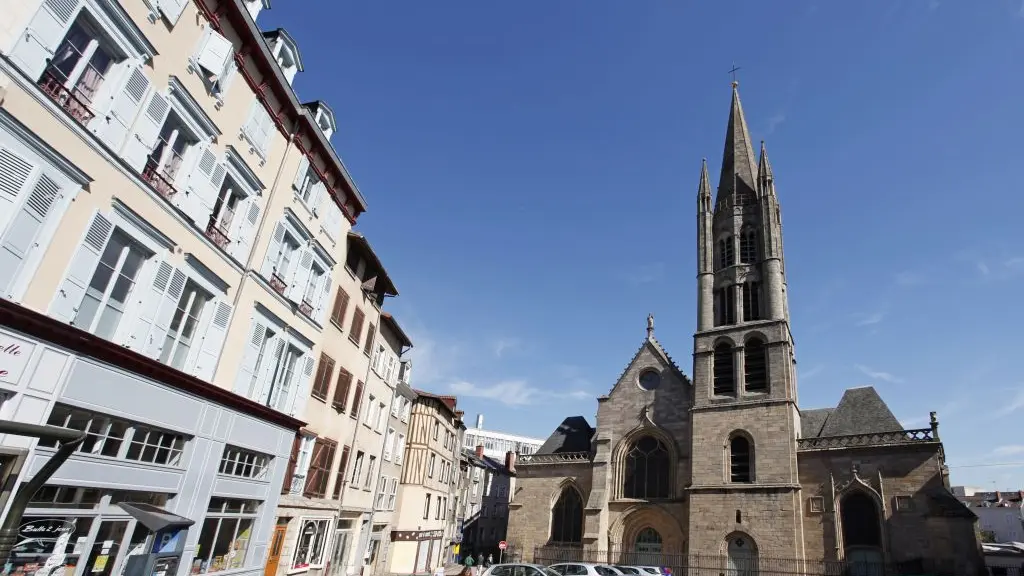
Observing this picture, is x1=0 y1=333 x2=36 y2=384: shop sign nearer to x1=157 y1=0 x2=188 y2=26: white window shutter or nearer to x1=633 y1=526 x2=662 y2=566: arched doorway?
x1=157 y1=0 x2=188 y2=26: white window shutter

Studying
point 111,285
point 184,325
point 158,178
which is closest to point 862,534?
point 184,325

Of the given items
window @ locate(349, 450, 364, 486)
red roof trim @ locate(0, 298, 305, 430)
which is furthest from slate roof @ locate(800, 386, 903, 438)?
red roof trim @ locate(0, 298, 305, 430)

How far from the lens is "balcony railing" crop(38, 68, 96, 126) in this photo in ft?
27.3

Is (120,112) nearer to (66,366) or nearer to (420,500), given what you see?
(66,366)

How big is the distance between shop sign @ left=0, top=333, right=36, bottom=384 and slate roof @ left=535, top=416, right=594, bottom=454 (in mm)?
31898

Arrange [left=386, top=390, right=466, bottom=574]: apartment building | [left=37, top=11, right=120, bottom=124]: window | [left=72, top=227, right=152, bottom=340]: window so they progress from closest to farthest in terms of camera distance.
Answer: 1. [left=37, top=11, right=120, bottom=124]: window
2. [left=72, top=227, right=152, bottom=340]: window
3. [left=386, top=390, right=466, bottom=574]: apartment building

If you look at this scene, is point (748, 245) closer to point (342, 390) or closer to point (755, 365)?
point (755, 365)

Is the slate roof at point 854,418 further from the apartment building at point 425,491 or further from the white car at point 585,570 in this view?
the apartment building at point 425,491

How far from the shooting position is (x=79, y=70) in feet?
29.3

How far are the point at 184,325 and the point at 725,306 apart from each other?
30695 millimetres

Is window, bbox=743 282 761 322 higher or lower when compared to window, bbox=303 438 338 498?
higher

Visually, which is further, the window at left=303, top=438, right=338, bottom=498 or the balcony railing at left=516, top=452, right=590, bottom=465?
the balcony railing at left=516, top=452, right=590, bottom=465

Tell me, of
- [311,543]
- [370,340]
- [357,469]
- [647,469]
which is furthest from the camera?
[647,469]

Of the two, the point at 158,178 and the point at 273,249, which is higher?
the point at 273,249
